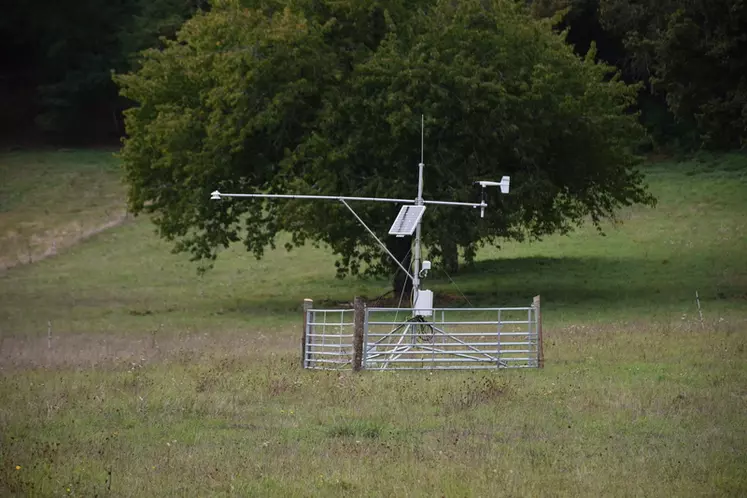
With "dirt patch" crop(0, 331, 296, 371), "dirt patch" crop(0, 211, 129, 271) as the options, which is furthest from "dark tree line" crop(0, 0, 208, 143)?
"dirt patch" crop(0, 331, 296, 371)

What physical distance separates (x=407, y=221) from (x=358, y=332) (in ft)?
13.7

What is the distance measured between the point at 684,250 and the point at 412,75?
16226 mm

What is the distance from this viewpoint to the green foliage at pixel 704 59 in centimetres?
3203

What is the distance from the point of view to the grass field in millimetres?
11312

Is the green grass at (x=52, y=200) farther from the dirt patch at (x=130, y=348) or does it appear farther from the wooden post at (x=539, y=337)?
the wooden post at (x=539, y=337)

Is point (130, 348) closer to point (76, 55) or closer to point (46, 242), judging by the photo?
point (46, 242)

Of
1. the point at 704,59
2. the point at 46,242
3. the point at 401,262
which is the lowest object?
the point at 46,242

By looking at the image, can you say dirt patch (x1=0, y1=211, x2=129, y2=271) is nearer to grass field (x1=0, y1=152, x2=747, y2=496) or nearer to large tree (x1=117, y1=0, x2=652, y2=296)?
grass field (x1=0, y1=152, x2=747, y2=496)

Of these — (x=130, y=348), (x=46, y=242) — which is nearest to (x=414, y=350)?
(x=130, y=348)

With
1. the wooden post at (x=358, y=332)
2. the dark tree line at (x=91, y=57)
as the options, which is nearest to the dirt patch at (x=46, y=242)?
the dark tree line at (x=91, y=57)

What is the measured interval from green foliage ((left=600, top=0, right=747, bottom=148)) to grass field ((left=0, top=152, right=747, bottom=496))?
5.14 m

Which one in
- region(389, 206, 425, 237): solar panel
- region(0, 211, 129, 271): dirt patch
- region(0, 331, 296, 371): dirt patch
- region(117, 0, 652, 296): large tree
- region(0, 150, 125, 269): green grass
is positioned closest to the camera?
region(389, 206, 425, 237): solar panel

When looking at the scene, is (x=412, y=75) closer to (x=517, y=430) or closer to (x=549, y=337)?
(x=549, y=337)

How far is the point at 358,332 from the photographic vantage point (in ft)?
62.5
